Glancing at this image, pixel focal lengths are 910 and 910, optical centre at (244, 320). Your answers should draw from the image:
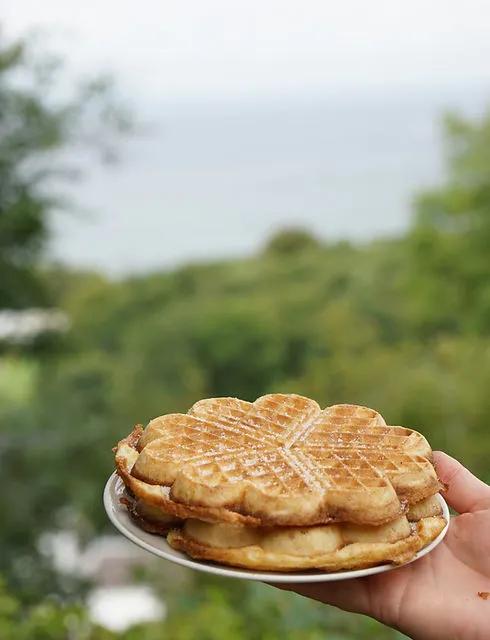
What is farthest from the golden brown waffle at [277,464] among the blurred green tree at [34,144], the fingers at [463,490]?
the blurred green tree at [34,144]

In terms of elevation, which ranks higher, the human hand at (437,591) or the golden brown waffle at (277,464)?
the golden brown waffle at (277,464)

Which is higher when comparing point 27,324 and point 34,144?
point 34,144

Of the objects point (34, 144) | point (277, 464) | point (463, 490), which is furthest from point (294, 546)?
point (34, 144)

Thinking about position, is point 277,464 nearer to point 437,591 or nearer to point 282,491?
point 282,491

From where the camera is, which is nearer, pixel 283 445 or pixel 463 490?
pixel 283 445

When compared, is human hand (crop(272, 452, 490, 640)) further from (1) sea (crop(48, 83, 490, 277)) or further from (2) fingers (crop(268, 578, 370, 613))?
Result: (1) sea (crop(48, 83, 490, 277))

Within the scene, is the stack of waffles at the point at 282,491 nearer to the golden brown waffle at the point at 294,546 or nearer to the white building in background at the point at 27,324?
the golden brown waffle at the point at 294,546

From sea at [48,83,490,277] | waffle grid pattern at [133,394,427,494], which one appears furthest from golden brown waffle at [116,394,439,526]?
sea at [48,83,490,277]
